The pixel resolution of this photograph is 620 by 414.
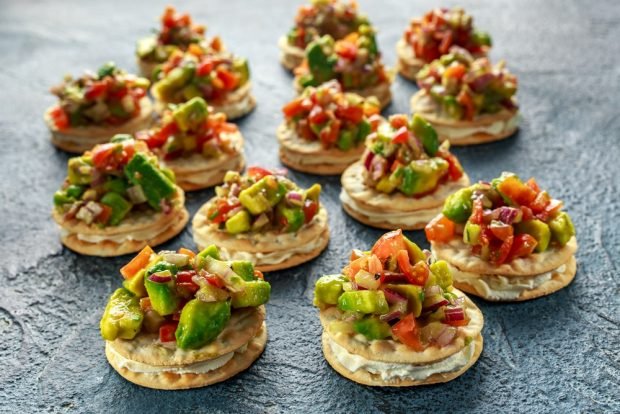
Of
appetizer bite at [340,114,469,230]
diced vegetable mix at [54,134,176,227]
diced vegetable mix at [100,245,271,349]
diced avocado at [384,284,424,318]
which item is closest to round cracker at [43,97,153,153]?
diced vegetable mix at [54,134,176,227]

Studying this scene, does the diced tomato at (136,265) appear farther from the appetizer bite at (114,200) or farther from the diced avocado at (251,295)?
the appetizer bite at (114,200)

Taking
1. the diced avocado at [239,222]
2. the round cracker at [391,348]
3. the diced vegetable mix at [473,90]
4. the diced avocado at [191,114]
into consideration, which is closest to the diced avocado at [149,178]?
the diced avocado at [239,222]

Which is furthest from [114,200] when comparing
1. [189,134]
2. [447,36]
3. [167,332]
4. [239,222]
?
[447,36]

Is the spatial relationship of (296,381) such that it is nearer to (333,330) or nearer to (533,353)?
(333,330)

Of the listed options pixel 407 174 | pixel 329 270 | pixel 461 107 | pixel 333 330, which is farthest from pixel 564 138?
pixel 333 330

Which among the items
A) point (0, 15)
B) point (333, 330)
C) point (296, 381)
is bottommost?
point (0, 15)

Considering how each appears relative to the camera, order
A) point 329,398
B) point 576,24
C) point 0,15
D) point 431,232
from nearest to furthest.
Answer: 1. point 329,398
2. point 431,232
3. point 576,24
4. point 0,15
